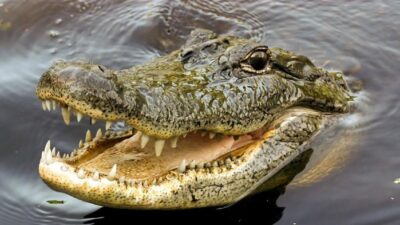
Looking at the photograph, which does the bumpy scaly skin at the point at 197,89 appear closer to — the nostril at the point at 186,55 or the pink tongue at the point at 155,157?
the nostril at the point at 186,55

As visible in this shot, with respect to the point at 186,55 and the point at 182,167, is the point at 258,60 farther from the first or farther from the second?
the point at 182,167

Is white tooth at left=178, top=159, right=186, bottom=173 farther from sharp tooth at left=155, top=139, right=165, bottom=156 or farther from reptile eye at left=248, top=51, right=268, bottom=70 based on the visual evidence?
reptile eye at left=248, top=51, right=268, bottom=70

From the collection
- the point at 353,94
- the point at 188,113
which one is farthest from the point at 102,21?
the point at 188,113

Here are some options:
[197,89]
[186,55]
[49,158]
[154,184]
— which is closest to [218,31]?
[186,55]

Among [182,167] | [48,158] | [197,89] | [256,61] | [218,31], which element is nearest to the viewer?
[48,158]

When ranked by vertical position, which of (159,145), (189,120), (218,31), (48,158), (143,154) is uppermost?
(189,120)

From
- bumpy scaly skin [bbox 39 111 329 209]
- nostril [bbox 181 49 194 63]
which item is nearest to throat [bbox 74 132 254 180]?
bumpy scaly skin [bbox 39 111 329 209]
